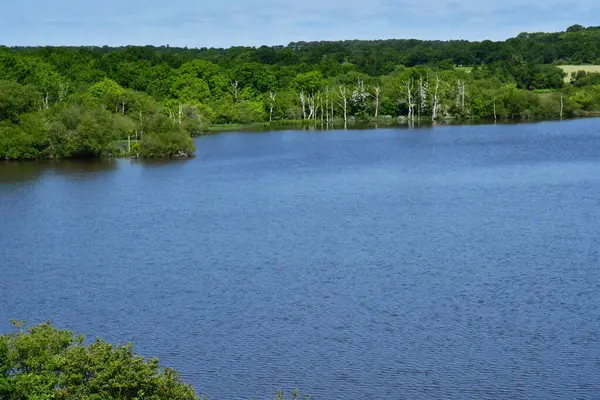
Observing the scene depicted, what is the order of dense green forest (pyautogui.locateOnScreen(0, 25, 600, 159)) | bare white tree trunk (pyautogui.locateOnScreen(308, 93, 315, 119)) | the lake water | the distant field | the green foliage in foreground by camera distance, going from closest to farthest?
1. the green foliage in foreground
2. the lake water
3. dense green forest (pyautogui.locateOnScreen(0, 25, 600, 159))
4. bare white tree trunk (pyautogui.locateOnScreen(308, 93, 315, 119))
5. the distant field

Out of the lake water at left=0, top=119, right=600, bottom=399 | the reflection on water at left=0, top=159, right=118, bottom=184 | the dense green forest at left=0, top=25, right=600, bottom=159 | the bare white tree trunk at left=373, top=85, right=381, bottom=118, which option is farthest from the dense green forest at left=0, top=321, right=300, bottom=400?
the bare white tree trunk at left=373, top=85, right=381, bottom=118

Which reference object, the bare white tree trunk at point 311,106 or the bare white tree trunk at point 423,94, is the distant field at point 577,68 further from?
the bare white tree trunk at point 311,106

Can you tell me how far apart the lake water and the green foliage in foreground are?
451cm

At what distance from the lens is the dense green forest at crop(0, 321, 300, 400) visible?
16.4 metres

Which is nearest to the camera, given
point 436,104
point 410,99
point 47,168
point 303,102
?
point 47,168

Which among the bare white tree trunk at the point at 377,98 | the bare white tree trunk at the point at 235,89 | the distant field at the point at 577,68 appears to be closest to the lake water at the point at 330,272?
the bare white tree trunk at the point at 377,98

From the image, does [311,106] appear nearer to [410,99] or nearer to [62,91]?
[410,99]

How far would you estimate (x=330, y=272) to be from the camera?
30.4 meters

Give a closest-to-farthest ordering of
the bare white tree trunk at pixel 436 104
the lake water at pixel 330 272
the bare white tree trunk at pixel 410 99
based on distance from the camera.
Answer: the lake water at pixel 330 272
the bare white tree trunk at pixel 436 104
the bare white tree trunk at pixel 410 99

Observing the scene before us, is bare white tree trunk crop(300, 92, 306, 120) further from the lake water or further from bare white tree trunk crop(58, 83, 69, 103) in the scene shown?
the lake water

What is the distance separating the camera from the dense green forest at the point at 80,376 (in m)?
16.4

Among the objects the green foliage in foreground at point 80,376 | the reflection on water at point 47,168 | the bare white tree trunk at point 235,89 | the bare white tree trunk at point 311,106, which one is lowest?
the green foliage in foreground at point 80,376

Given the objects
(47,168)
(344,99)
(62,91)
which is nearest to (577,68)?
(344,99)

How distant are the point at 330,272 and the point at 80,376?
14.1 metres
